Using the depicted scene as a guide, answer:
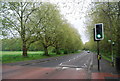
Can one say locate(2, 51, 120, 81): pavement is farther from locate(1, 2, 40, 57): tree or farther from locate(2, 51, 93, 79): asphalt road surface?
locate(1, 2, 40, 57): tree

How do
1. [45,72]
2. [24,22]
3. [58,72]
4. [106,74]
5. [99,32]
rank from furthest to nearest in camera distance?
[24,22], [58,72], [45,72], [106,74], [99,32]

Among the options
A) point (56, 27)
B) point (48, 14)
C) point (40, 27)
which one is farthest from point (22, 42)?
point (56, 27)

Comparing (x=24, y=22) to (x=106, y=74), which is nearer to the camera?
(x=106, y=74)

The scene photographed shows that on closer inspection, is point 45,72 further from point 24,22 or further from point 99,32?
point 24,22

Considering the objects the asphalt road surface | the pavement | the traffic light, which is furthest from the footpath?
the traffic light

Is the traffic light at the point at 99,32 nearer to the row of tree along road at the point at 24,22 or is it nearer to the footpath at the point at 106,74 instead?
the footpath at the point at 106,74

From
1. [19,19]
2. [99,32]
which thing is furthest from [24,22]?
[99,32]

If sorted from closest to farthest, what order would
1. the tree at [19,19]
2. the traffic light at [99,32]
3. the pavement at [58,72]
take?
the pavement at [58,72] → the traffic light at [99,32] → the tree at [19,19]

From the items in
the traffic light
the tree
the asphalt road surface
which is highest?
the tree

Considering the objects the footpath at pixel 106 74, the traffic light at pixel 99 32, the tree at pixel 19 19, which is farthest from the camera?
the tree at pixel 19 19

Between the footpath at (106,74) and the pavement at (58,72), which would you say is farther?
the pavement at (58,72)

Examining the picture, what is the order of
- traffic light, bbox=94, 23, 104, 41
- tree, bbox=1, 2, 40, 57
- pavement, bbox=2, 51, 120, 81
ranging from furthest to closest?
tree, bbox=1, 2, 40, 57
traffic light, bbox=94, 23, 104, 41
pavement, bbox=2, 51, 120, 81

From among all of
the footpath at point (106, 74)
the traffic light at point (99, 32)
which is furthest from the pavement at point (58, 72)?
the traffic light at point (99, 32)

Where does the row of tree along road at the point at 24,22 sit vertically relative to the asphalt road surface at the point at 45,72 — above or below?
above
